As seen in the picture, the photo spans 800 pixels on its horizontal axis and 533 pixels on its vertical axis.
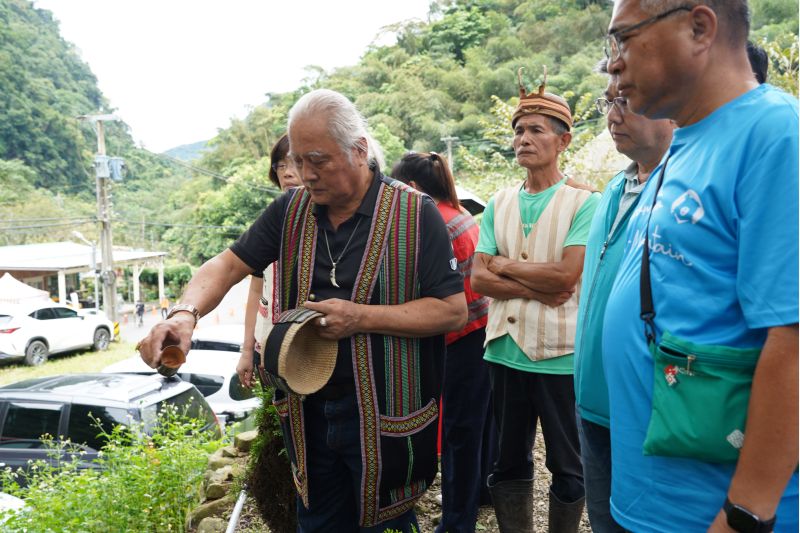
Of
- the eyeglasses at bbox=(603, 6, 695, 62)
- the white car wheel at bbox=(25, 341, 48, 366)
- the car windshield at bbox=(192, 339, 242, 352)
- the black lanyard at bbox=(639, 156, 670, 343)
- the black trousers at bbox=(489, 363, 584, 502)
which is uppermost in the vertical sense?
the eyeglasses at bbox=(603, 6, 695, 62)

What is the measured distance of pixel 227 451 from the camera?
4324mm

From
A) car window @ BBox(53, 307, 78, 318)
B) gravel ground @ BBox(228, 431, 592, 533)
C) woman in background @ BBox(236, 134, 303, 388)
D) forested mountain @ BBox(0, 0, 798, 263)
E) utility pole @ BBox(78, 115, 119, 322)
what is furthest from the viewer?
forested mountain @ BBox(0, 0, 798, 263)

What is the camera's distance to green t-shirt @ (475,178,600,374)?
2.72m

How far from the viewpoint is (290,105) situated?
49.1m

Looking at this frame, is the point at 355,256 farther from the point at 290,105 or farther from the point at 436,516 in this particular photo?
the point at 290,105

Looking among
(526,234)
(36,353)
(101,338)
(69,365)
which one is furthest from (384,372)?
(101,338)

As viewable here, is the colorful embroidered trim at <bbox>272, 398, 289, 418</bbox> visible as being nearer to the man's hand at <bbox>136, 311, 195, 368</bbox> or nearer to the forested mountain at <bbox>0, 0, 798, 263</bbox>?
the man's hand at <bbox>136, 311, 195, 368</bbox>

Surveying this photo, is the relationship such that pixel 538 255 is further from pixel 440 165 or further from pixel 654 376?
pixel 654 376

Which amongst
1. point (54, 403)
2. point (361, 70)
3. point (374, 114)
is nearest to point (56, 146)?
point (361, 70)

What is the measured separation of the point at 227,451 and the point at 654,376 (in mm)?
3522

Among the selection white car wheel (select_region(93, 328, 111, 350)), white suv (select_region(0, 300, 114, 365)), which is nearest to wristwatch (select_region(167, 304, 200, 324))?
white suv (select_region(0, 300, 114, 365))

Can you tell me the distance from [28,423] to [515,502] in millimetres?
6826

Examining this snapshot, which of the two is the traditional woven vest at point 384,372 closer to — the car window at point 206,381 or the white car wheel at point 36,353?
the car window at point 206,381

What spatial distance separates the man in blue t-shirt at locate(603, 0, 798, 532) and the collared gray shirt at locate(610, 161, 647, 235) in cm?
51
